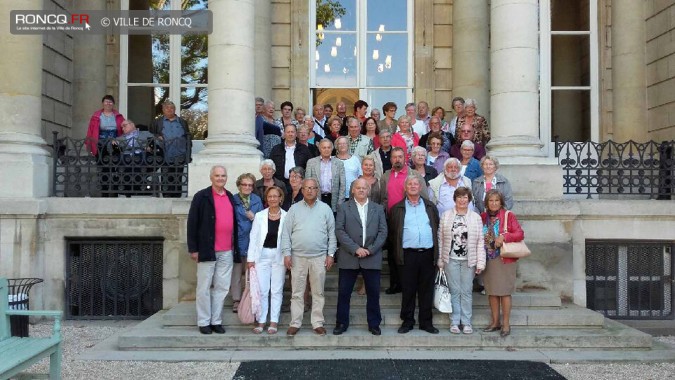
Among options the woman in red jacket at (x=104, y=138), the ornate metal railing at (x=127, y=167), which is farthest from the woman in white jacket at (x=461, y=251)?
the woman in red jacket at (x=104, y=138)

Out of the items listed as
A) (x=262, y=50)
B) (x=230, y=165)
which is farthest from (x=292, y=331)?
(x=262, y=50)

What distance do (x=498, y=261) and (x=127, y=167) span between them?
6.03 metres

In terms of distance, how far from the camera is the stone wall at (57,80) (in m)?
11.6

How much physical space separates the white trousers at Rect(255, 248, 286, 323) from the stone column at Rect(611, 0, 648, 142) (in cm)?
840

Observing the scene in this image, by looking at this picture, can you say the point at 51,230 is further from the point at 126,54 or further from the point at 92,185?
the point at 126,54

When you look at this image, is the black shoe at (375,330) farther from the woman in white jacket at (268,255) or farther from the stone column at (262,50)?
the stone column at (262,50)

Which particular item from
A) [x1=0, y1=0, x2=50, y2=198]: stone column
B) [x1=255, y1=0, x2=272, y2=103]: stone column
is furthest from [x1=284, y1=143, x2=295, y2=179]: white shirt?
[x1=0, y1=0, x2=50, y2=198]: stone column

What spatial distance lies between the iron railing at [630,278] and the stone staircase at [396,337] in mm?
2072

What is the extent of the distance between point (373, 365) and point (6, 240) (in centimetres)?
613

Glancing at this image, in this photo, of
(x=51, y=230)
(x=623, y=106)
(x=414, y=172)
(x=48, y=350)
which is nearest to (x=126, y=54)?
(x=51, y=230)

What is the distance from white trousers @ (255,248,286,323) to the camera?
25.2 ft

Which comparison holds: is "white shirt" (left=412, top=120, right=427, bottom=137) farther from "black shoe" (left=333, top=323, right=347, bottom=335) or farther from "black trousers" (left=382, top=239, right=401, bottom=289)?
"black shoe" (left=333, top=323, right=347, bottom=335)

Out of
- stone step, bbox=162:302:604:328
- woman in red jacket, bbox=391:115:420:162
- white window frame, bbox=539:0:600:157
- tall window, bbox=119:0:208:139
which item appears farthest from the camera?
tall window, bbox=119:0:208:139

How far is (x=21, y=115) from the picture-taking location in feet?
32.9
